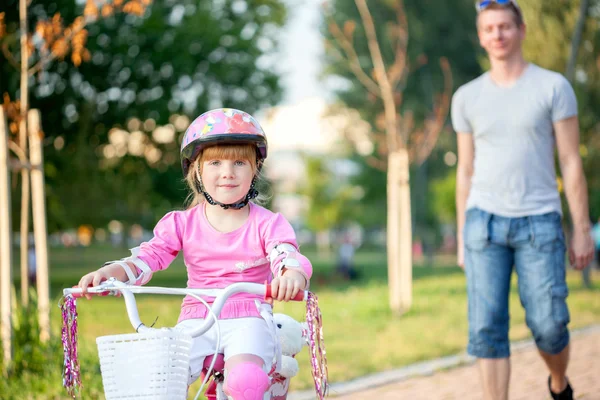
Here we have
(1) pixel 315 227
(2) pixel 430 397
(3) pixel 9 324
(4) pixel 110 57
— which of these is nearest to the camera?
(2) pixel 430 397

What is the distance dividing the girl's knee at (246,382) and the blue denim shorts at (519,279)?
A: 1.92m

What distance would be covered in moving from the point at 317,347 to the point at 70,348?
0.81 m

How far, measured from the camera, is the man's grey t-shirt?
4527 millimetres

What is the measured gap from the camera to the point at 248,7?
2653 cm

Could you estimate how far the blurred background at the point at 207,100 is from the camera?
8734mm

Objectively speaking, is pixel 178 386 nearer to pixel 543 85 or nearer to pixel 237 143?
pixel 237 143

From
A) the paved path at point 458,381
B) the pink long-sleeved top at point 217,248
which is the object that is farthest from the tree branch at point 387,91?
the pink long-sleeved top at point 217,248

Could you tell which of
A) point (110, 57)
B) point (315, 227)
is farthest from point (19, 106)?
point (315, 227)

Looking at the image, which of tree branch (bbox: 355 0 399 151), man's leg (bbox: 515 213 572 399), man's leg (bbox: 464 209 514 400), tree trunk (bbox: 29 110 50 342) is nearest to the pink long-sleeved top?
man's leg (bbox: 464 209 514 400)

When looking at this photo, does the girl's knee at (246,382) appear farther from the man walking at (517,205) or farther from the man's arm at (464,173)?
the man's arm at (464,173)

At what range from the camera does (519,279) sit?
14.9 feet

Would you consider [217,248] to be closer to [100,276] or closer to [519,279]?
[100,276]

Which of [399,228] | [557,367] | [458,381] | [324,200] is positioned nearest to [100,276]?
[557,367]

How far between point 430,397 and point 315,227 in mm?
47106
